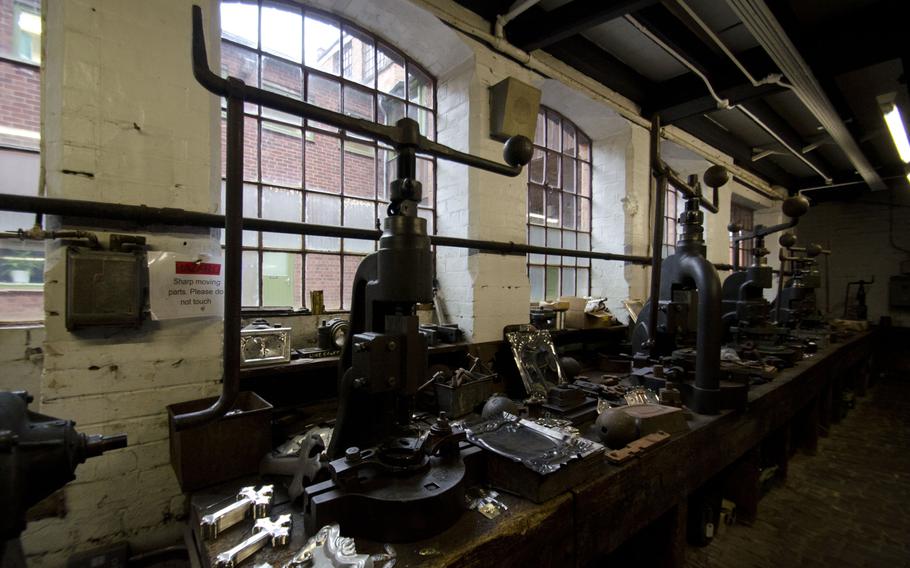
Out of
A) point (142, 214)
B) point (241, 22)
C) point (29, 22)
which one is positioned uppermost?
point (241, 22)

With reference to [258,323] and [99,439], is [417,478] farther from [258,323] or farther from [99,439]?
[258,323]

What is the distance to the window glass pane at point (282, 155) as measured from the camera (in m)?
2.15

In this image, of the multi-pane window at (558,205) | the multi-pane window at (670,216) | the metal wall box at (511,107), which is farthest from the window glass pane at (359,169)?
the multi-pane window at (670,216)

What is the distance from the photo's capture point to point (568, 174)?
393cm

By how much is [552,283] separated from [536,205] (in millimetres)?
751

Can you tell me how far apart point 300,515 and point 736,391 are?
6.67 ft

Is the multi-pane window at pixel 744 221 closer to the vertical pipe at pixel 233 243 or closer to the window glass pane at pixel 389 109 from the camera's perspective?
the window glass pane at pixel 389 109

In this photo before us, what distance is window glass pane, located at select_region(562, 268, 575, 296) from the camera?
12.5 ft

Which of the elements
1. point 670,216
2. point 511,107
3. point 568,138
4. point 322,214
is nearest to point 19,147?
point 322,214

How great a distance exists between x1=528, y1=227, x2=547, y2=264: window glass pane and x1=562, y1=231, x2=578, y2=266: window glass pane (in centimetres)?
30

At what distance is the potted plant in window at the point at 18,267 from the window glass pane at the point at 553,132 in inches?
141

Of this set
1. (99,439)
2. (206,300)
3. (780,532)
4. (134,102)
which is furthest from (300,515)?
(780,532)

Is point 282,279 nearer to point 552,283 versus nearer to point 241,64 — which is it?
point 241,64

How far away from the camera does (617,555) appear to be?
1.96 metres
